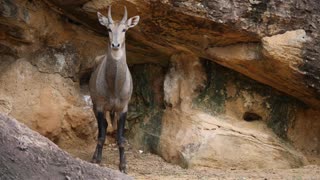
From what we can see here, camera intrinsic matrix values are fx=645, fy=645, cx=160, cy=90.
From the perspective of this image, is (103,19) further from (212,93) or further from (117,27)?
(212,93)

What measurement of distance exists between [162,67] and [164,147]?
136 centimetres

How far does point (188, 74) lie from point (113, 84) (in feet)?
4.81

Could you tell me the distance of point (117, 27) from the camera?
841 cm

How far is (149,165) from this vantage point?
930 cm

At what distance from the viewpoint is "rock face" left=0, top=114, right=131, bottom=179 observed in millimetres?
4465

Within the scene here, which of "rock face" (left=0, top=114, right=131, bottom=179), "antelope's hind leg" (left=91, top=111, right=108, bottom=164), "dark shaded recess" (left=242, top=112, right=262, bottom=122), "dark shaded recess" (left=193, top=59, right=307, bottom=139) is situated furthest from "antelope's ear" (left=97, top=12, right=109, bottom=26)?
"rock face" (left=0, top=114, right=131, bottom=179)

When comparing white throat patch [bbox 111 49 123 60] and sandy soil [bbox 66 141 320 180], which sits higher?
white throat patch [bbox 111 49 123 60]

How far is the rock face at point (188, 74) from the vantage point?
887 centimetres

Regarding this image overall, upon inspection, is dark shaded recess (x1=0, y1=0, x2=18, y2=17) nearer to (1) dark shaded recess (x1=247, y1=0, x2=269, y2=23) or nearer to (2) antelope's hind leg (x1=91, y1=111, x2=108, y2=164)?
(2) antelope's hind leg (x1=91, y1=111, x2=108, y2=164)

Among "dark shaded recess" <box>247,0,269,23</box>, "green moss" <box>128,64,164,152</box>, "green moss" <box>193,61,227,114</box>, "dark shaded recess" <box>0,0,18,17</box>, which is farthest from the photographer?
"green moss" <box>128,64,164,152</box>

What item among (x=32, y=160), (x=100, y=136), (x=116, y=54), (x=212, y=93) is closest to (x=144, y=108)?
(x=212, y=93)

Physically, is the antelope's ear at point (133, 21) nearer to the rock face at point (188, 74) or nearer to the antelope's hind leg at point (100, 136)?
the rock face at point (188, 74)

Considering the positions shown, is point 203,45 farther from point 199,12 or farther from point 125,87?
point 125,87

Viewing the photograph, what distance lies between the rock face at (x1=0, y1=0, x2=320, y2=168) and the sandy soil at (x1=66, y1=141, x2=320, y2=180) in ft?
0.70
